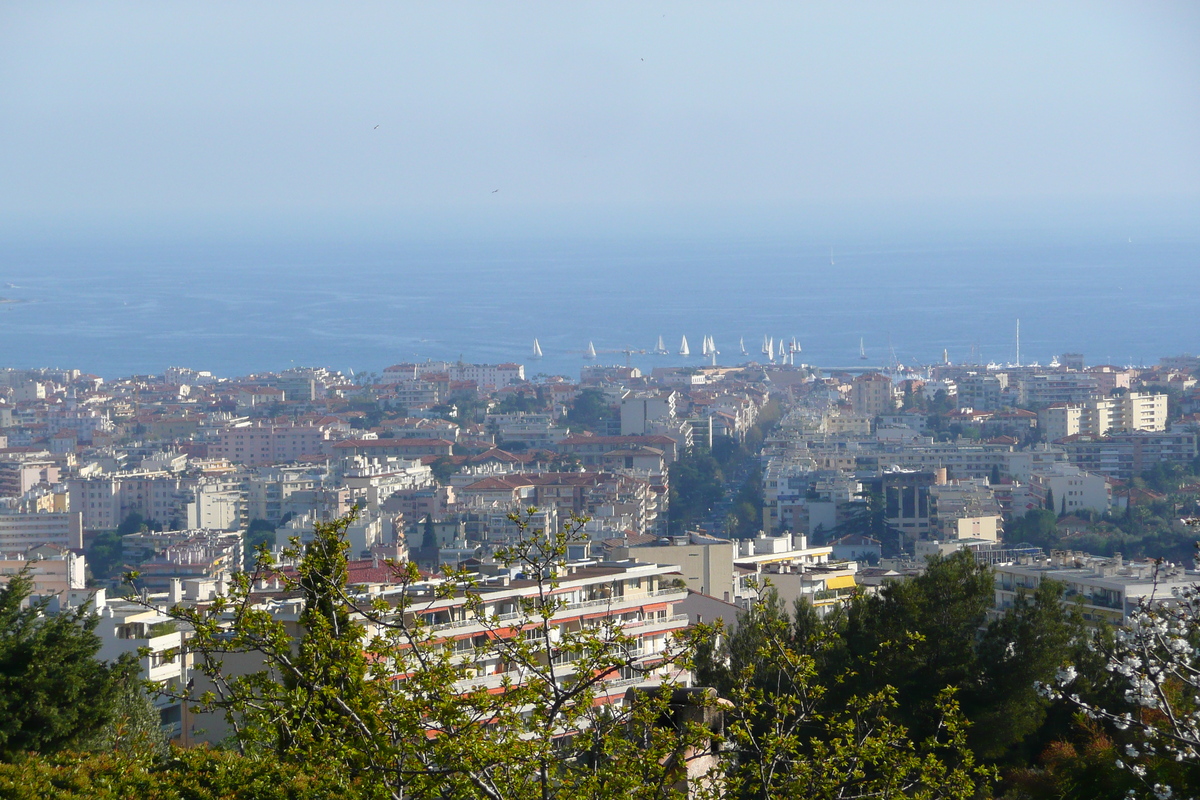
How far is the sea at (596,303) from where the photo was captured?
78.7m

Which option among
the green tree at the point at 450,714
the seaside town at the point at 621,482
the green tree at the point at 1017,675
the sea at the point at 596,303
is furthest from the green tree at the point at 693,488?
the sea at the point at 596,303

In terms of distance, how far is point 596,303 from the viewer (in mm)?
104750

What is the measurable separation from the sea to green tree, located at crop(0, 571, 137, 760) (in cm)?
6448

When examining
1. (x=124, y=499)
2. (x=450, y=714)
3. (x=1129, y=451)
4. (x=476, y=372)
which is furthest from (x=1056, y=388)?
(x=450, y=714)

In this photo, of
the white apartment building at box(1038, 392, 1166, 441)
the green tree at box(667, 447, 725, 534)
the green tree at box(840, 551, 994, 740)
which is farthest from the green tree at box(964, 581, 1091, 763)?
the white apartment building at box(1038, 392, 1166, 441)

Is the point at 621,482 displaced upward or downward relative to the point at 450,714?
downward

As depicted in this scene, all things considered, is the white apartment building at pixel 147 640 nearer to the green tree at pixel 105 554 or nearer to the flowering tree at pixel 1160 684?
the flowering tree at pixel 1160 684

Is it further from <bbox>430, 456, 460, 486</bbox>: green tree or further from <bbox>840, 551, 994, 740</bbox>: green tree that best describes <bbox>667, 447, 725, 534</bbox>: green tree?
<bbox>840, 551, 994, 740</bbox>: green tree

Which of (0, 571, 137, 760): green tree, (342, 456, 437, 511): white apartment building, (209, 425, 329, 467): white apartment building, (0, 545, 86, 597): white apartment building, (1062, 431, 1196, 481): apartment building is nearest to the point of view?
(0, 571, 137, 760): green tree

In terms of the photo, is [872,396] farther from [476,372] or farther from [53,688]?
[53,688]

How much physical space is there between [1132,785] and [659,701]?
2.64m

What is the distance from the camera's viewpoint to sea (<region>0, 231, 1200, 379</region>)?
78.7m

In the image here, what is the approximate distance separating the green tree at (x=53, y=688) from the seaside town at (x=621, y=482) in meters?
2.77

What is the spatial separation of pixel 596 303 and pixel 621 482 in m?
69.5
